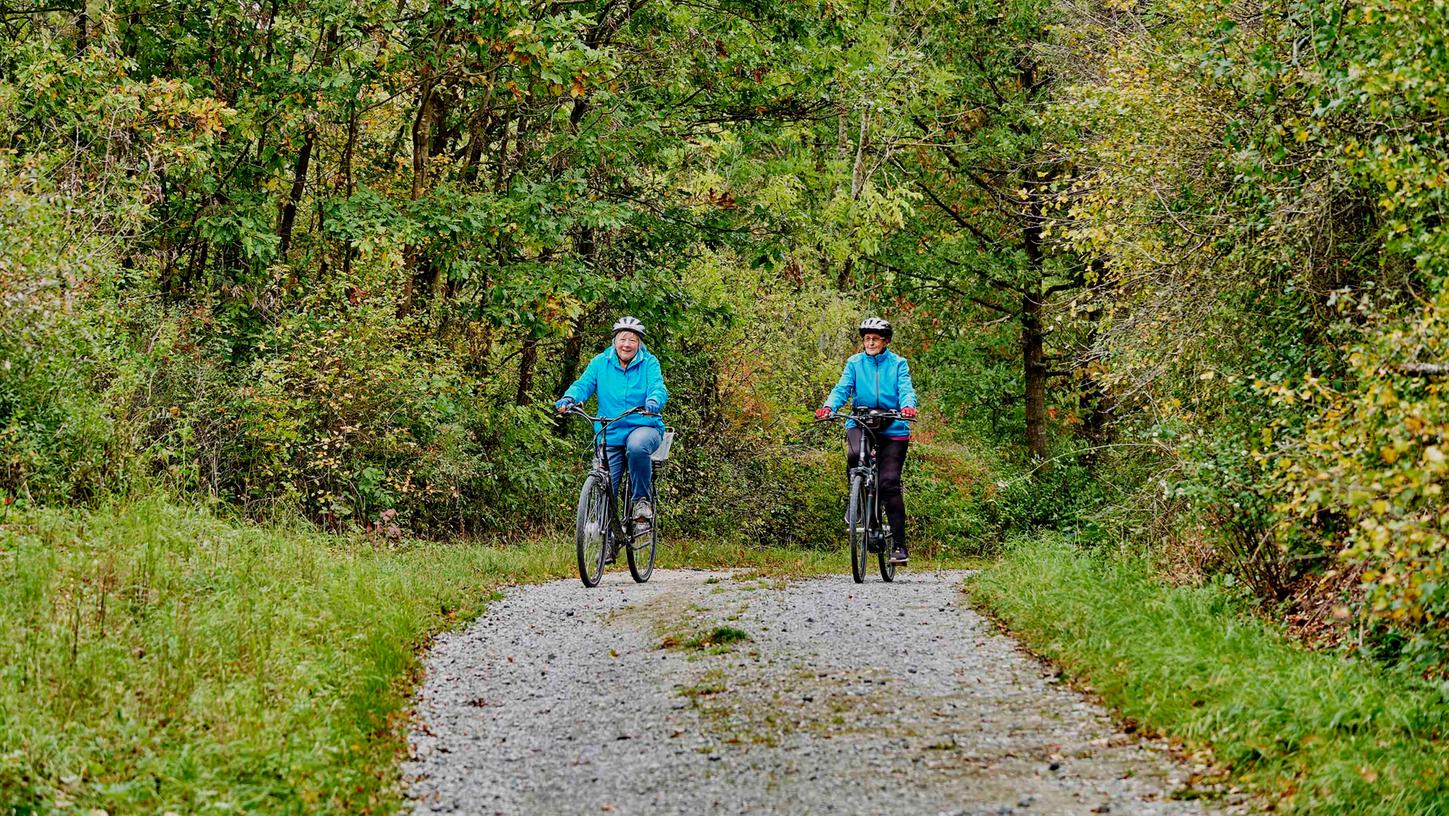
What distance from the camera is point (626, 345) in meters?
11.2

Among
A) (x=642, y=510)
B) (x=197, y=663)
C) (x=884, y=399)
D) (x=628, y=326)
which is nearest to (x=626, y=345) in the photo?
(x=628, y=326)

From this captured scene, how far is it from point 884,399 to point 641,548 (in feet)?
8.31

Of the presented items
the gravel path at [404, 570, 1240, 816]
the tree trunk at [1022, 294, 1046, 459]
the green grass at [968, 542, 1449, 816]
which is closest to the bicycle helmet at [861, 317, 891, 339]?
the gravel path at [404, 570, 1240, 816]

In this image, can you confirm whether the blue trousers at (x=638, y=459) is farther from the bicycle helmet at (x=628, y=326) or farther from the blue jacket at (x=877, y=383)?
the blue jacket at (x=877, y=383)

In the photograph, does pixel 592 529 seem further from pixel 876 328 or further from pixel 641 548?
pixel 876 328

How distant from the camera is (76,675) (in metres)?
5.79

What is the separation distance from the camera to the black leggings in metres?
11.5

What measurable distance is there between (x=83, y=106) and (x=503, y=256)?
518 centimetres

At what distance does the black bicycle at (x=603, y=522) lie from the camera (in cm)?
1078

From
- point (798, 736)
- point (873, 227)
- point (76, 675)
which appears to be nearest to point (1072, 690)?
point (798, 736)

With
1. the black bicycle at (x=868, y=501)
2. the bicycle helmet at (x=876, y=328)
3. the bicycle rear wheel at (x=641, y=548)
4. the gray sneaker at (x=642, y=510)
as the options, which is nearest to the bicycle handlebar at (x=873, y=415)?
the black bicycle at (x=868, y=501)

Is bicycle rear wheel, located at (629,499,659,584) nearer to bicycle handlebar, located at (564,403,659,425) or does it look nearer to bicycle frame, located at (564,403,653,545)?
bicycle frame, located at (564,403,653,545)

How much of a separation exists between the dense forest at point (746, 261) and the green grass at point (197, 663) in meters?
1.21

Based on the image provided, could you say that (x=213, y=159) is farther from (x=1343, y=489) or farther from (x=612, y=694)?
(x=1343, y=489)
